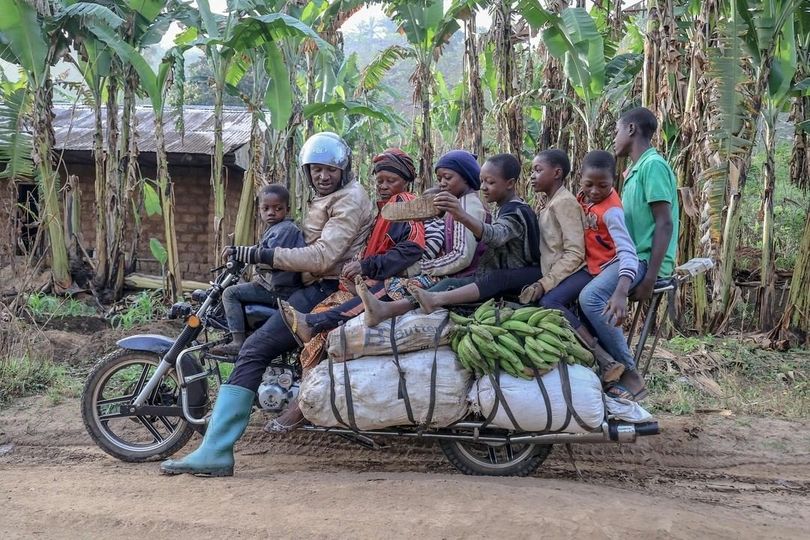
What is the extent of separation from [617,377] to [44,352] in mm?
5176

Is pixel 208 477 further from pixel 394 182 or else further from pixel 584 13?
pixel 584 13

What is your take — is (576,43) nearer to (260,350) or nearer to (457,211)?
(457,211)

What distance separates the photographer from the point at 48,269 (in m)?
10.3

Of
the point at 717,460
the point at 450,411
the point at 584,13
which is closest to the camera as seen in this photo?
the point at 450,411

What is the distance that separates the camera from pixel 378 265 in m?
4.03

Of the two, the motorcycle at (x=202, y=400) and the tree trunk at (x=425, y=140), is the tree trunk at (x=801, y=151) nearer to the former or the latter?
the tree trunk at (x=425, y=140)

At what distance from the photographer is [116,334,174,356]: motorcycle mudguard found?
4.41 meters

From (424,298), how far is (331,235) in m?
0.65

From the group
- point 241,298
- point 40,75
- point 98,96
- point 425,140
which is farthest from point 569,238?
point 98,96

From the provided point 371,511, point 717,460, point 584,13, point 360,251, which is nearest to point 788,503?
point 717,460

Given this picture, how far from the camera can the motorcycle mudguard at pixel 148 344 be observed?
4.41 metres

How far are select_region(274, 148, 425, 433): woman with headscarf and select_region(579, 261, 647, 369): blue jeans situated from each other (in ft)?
3.07

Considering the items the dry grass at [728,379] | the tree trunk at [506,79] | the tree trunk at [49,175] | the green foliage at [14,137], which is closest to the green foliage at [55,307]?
the tree trunk at [49,175]

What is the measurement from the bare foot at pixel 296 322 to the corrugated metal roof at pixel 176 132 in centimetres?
674
